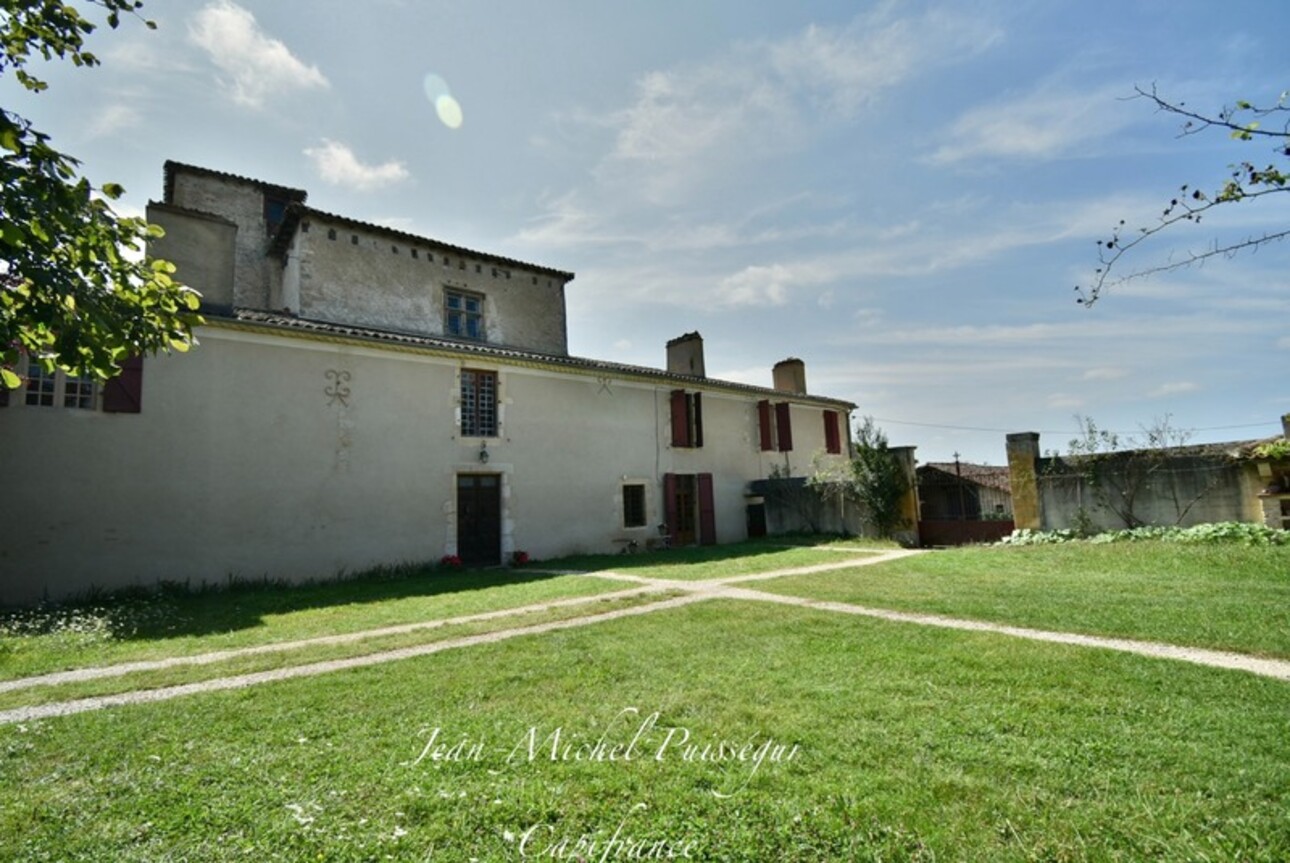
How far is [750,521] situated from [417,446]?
11.4 meters

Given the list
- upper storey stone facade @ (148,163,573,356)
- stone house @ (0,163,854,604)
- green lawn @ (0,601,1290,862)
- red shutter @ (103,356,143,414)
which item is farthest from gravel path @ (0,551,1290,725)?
upper storey stone facade @ (148,163,573,356)

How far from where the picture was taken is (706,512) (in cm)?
1878

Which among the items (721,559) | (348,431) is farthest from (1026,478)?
(348,431)

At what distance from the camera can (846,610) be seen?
23.8 feet

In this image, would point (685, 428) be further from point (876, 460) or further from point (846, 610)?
point (846, 610)

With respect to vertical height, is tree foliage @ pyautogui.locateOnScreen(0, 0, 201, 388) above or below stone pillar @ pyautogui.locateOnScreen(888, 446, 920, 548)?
above

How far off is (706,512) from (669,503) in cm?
146

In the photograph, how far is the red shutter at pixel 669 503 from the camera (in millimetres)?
17922

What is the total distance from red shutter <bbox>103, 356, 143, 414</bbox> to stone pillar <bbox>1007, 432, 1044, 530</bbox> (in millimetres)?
16785

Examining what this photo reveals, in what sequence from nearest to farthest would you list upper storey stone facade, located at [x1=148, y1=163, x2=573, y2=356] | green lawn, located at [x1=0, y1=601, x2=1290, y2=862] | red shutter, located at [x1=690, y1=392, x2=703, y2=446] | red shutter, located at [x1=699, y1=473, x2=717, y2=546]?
green lawn, located at [x1=0, y1=601, x2=1290, y2=862] → upper storey stone facade, located at [x1=148, y1=163, x2=573, y2=356] → red shutter, located at [x1=699, y1=473, x2=717, y2=546] → red shutter, located at [x1=690, y1=392, x2=703, y2=446]

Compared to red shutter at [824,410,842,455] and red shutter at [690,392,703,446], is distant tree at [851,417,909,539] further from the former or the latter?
red shutter at [824,410,842,455]

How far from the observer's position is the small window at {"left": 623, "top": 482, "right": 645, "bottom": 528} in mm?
17319

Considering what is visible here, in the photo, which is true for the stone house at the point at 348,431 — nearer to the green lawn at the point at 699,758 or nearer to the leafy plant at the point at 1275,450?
the green lawn at the point at 699,758

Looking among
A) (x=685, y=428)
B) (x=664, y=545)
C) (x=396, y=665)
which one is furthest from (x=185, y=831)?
(x=685, y=428)
